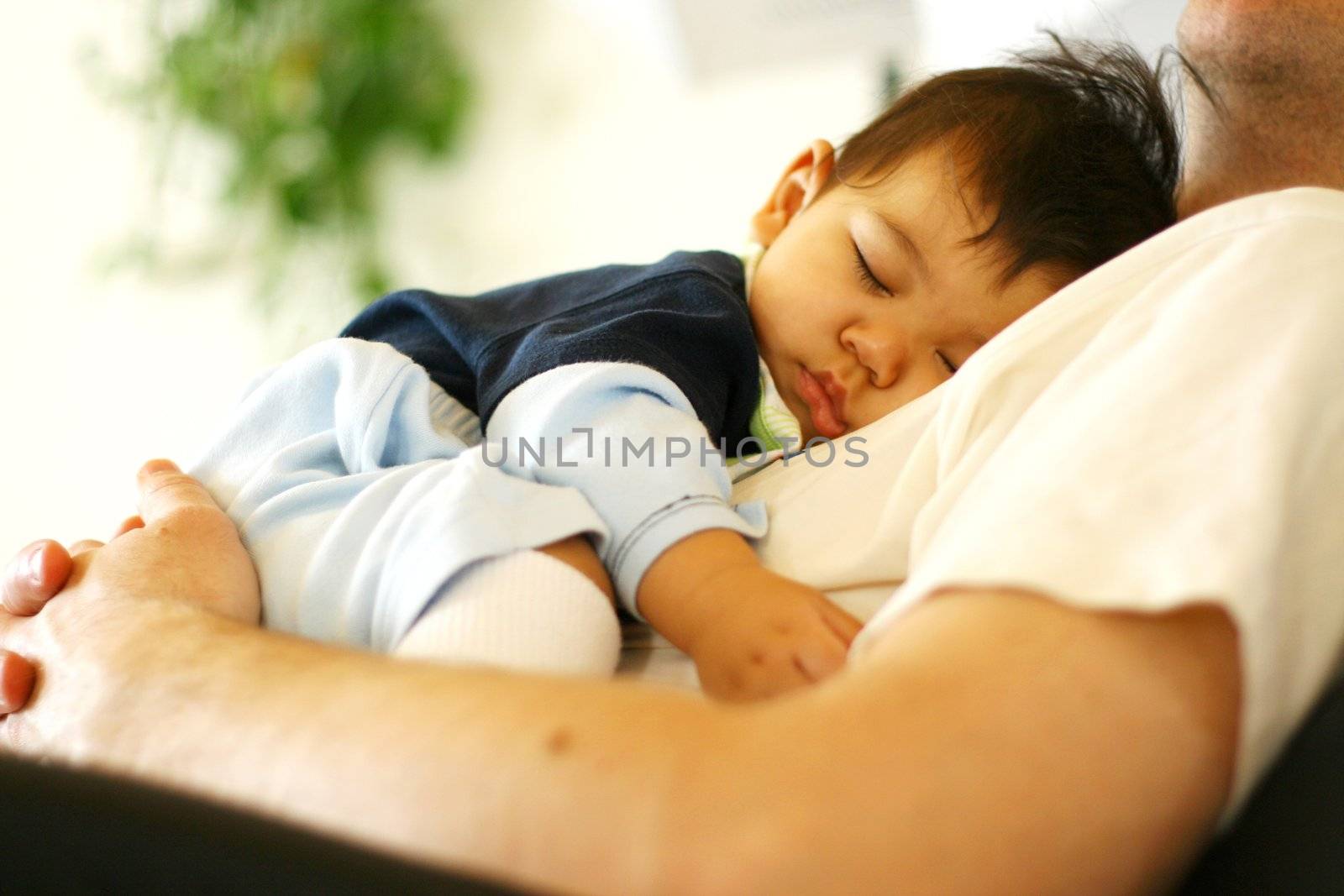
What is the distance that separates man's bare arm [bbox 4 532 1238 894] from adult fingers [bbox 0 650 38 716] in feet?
0.86

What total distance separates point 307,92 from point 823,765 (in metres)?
2.72

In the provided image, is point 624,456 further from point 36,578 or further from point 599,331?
point 36,578

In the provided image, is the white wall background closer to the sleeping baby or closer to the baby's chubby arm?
the sleeping baby

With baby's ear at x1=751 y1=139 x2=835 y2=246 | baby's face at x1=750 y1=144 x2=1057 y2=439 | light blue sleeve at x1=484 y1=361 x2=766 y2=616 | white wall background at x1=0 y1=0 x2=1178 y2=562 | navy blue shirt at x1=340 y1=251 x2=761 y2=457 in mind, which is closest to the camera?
light blue sleeve at x1=484 y1=361 x2=766 y2=616

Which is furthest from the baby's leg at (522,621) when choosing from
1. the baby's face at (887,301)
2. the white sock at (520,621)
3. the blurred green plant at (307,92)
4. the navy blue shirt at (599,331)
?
the blurred green plant at (307,92)

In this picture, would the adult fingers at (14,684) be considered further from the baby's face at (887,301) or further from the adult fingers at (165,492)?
→ the baby's face at (887,301)

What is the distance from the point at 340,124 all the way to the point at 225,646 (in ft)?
7.99

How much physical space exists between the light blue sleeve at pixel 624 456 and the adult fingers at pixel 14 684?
33 cm

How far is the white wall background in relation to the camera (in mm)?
2641

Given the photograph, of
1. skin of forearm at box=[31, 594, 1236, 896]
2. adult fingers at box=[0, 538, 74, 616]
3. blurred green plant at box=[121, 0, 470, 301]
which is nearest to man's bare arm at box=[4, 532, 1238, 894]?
skin of forearm at box=[31, 594, 1236, 896]

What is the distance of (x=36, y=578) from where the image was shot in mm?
767

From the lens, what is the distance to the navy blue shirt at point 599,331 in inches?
33.7

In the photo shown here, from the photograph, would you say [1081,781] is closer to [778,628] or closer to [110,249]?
[778,628]

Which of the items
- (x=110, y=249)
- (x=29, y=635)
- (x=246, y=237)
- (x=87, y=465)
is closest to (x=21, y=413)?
(x=87, y=465)
